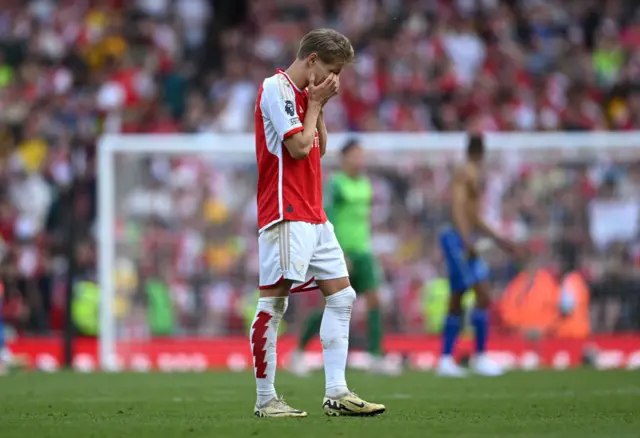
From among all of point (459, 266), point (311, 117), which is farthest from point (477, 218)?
point (311, 117)

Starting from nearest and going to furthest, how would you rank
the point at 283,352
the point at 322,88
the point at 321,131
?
the point at 322,88, the point at 321,131, the point at 283,352

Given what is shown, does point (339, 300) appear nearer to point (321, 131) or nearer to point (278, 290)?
point (278, 290)

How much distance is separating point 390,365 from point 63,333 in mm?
4501

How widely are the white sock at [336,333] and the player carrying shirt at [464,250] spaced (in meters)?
5.91

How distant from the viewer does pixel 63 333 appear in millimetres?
16531

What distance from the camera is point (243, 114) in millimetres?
22641

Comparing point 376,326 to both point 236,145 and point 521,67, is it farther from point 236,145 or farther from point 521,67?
point 521,67

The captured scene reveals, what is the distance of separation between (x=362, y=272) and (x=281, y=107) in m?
6.92

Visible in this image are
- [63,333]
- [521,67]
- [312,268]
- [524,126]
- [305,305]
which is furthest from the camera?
[521,67]

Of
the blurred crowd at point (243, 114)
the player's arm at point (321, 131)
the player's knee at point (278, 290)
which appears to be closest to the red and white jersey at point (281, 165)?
the player's arm at point (321, 131)

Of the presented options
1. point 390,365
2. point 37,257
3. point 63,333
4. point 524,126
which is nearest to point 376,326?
point 390,365

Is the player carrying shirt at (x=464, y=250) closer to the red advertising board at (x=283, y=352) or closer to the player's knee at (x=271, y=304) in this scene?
the red advertising board at (x=283, y=352)

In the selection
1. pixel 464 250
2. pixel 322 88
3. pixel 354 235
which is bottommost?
pixel 464 250

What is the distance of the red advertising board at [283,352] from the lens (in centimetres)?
1727
